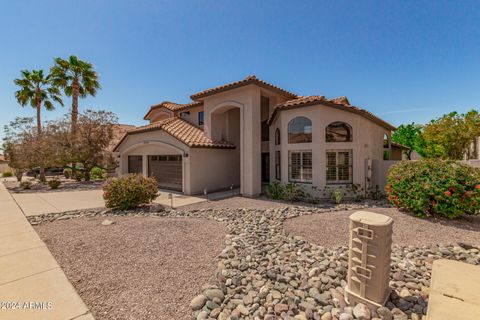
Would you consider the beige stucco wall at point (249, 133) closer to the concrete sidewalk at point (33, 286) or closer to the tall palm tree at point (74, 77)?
the concrete sidewalk at point (33, 286)

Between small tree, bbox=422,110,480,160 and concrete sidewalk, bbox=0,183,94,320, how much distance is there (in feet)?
95.2

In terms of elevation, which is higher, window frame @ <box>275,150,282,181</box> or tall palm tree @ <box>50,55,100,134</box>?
tall palm tree @ <box>50,55,100,134</box>

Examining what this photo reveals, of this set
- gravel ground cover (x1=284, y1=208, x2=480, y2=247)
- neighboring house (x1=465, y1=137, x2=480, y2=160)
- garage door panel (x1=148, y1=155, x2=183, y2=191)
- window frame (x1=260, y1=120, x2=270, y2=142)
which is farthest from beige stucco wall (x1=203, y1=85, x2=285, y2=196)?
neighboring house (x1=465, y1=137, x2=480, y2=160)

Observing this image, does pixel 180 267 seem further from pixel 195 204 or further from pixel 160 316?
pixel 195 204

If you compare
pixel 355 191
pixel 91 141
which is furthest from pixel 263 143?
pixel 91 141

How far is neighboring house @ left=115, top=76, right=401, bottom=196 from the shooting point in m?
12.3

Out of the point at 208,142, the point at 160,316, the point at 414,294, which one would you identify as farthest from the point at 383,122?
the point at 160,316

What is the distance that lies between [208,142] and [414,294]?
1346 centimetres

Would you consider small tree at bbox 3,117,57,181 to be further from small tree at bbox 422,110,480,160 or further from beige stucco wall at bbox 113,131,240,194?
small tree at bbox 422,110,480,160

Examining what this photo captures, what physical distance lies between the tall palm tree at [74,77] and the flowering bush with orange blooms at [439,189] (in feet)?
93.8

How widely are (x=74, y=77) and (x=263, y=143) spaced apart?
23.6m

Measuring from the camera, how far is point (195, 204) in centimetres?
1170

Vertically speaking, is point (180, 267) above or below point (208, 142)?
below

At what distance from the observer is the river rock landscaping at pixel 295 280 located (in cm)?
352
